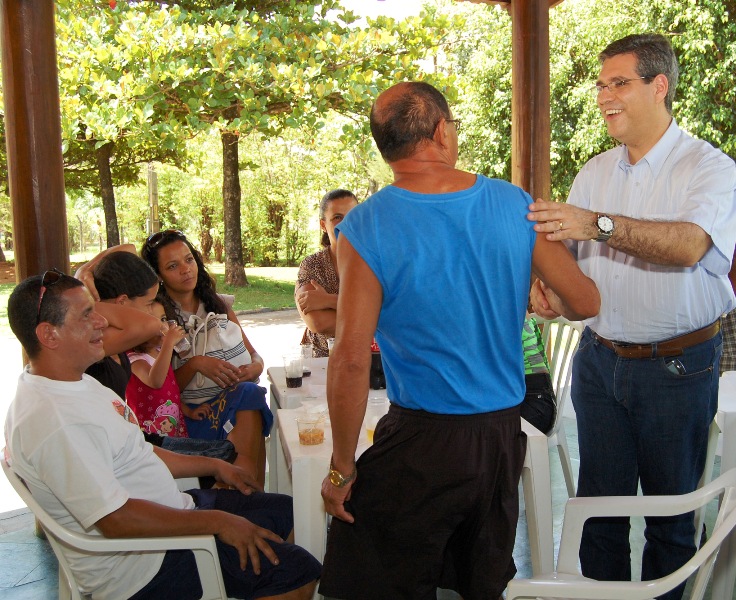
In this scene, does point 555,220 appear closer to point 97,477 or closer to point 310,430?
point 310,430

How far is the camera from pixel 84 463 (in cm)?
160

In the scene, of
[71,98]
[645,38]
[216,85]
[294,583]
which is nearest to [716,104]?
[216,85]

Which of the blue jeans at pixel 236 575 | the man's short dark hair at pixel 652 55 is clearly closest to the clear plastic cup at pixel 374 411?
the blue jeans at pixel 236 575

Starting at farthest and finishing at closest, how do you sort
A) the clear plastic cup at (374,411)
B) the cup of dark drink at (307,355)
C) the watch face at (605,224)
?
the cup of dark drink at (307,355) → the clear plastic cup at (374,411) → the watch face at (605,224)

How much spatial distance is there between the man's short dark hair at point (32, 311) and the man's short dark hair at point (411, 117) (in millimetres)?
950

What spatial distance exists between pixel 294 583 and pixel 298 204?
712 inches

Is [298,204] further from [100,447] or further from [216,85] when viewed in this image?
[100,447]

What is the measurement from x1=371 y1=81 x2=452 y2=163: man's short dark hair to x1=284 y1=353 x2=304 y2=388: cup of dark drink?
140cm

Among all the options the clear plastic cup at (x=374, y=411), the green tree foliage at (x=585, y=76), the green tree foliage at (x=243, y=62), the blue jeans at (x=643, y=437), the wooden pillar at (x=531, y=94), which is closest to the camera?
the blue jeans at (x=643, y=437)

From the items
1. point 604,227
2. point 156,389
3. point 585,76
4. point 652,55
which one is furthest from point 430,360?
point 585,76

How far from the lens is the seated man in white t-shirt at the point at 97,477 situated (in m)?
1.61

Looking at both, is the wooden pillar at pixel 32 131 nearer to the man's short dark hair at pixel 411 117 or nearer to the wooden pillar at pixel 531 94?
the man's short dark hair at pixel 411 117

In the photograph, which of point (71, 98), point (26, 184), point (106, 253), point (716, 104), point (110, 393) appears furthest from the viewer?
point (716, 104)

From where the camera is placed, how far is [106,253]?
2.74 metres
